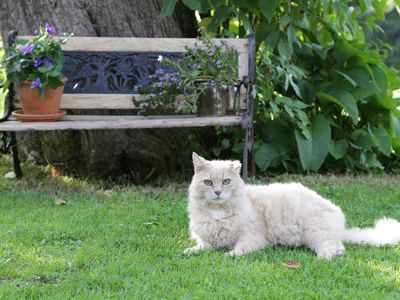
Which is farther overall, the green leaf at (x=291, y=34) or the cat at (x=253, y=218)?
A: the green leaf at (x=291, y=34)

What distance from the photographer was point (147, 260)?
12.4ft

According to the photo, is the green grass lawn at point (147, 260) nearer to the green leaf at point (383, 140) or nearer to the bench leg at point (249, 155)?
the bench leg at point (249, 155)

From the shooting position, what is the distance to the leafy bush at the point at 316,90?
6.21m

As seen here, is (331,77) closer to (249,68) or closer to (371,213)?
(249,68)

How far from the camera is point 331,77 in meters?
6.64

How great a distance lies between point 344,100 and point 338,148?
1.63ft

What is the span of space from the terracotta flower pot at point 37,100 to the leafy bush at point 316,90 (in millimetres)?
1711

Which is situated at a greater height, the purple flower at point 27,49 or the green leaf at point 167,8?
the green leaf at point 167,8

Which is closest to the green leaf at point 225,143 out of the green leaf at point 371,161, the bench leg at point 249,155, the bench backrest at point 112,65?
the bench leg at point 249,155

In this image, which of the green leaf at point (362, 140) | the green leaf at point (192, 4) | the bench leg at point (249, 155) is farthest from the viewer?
the green leaf at point (362, 140)

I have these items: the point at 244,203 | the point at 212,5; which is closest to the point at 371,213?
the point at 244,203

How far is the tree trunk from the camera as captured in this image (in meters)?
6.27

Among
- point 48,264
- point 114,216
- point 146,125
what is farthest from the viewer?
point 146,125

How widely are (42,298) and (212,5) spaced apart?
3669 millimetres
